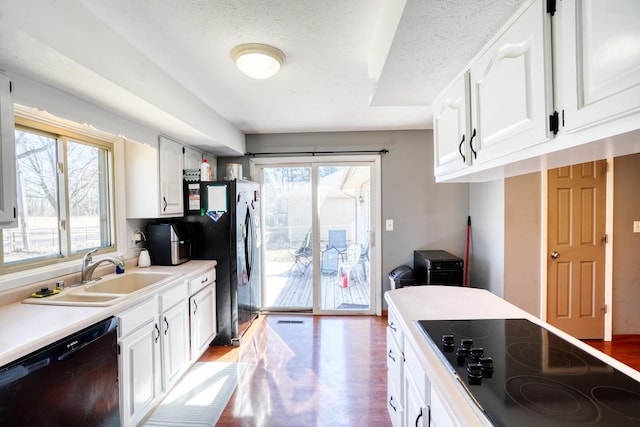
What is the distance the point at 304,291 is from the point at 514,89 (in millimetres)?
3310

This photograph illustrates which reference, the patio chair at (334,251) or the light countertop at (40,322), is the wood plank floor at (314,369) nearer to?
the patio chair at (334,251)

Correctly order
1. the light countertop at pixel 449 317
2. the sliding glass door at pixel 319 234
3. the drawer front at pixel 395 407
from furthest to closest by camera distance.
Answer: the sliding glass door at pixel 319 234 → the drawer front at pixel 395 407 → the light countertop at pixel 449 317

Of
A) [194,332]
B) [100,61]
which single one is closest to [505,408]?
[100,61]

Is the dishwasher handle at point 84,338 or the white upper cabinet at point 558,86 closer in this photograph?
the white upper cabinet at point 558,86

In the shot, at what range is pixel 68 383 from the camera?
131 centimetres

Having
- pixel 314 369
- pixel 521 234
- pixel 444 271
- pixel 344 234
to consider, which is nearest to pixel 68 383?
pixel 314 369

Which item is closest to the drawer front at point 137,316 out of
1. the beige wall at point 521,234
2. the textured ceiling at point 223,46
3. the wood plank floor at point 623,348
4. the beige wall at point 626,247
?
the textured ceiling at point 223,46

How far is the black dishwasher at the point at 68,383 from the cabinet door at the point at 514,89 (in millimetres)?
2062

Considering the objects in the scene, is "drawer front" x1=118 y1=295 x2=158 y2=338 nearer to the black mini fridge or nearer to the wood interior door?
the black mini fridge

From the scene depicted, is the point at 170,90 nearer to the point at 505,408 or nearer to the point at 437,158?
the point at 437,158

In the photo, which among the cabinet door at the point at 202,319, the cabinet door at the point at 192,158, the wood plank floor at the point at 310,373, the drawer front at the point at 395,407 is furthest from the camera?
the cabinet door at the point at 192,158

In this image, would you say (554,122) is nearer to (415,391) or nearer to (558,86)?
(558,86)

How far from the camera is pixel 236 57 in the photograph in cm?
174

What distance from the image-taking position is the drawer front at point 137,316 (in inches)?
64.1
